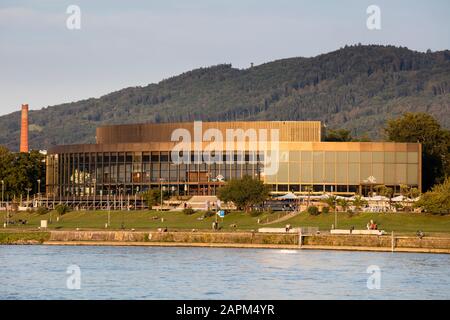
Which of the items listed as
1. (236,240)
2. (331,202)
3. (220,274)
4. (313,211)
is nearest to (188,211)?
(331,202)

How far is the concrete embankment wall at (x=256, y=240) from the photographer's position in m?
129

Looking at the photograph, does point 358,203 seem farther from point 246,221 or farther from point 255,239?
point 255,239

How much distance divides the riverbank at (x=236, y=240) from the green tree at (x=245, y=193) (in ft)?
119

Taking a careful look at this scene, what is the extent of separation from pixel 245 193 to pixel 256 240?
43920 mm

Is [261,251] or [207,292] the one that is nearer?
[207,292]

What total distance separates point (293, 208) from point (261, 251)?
163 ft

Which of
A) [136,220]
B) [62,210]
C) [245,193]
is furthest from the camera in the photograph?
[62,210]

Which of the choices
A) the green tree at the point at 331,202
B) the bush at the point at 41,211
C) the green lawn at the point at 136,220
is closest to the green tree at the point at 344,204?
the green tree at the point at 331,202

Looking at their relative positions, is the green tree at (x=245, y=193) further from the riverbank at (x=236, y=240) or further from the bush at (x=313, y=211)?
the riverbank at (x=236, y=240)

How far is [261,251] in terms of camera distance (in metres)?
130

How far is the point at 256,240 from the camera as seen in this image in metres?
136

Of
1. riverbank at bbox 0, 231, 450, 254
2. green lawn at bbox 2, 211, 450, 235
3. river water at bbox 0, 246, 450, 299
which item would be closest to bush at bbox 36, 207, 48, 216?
green lawn at bbox 2, 211, 450, 235

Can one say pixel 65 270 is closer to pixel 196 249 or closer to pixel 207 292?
pixel 207 292
